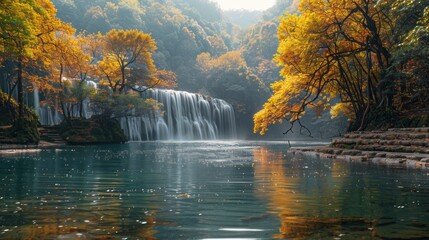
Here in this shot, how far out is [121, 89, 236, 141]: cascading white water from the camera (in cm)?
6725

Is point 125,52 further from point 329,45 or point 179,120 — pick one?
point 329,45

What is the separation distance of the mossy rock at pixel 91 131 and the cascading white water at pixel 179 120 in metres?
9.41

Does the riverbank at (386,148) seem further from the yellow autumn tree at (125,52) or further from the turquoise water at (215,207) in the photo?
the yellow autumn tree at (125,52)

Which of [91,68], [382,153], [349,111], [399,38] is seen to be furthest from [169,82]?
[382,153]

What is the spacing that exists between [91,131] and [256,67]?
220 ft

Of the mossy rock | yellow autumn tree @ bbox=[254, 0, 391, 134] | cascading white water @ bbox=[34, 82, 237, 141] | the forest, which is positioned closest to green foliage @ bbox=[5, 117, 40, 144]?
the forest

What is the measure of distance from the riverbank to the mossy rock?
92.2ft

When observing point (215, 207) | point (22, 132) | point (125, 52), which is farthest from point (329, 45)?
point (125, 52)

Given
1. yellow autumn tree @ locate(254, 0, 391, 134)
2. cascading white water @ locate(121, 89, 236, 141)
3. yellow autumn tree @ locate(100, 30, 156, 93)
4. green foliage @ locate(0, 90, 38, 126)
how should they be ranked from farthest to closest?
1. cascading white water @ locate(121, 89, 236, 141)
2. yellow autumn tree @ locate(100, 30, 156, 93)
3. green foliage @ locate(0, 90, 38, 126)
4. yellow autumn tree @ locate(254, 0, 391, 134)

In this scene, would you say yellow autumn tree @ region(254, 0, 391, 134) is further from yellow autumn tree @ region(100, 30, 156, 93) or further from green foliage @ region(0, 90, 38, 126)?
yellow autumn tree @ region(100, 30, 156, 93)

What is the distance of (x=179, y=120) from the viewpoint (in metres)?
70.7

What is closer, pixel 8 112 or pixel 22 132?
pixel 22 132

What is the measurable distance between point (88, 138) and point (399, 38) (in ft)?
111

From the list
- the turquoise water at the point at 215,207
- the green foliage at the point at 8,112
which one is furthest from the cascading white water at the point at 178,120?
the turquoise water at the point at 215,207
